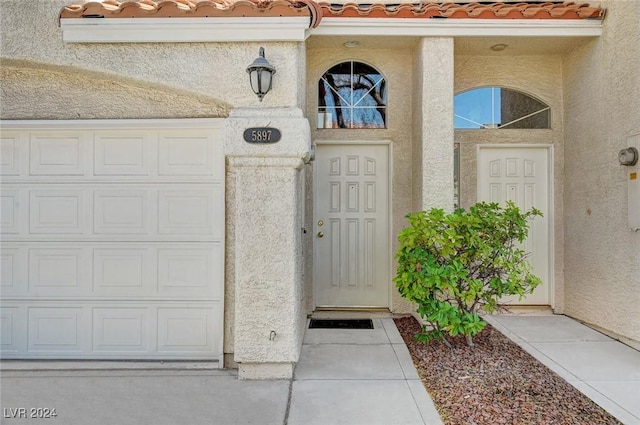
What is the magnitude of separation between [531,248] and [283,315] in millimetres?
4635

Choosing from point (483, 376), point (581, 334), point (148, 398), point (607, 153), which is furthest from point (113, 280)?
point (607, 153)

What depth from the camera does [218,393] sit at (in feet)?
13.0

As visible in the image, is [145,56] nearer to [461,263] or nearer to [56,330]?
[56,330]

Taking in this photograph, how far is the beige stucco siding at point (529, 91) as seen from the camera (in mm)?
6539

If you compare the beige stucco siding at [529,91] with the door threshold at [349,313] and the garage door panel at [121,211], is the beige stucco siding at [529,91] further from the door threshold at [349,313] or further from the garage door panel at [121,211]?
the garage door panel at [121,211]

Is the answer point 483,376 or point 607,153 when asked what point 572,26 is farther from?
point 483,376

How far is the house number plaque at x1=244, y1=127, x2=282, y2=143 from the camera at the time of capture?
4.23 meters

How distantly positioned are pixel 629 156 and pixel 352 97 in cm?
391

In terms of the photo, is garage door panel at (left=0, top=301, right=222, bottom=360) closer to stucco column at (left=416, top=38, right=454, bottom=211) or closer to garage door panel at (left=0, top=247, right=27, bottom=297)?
garage door panel at (left=0, top=247, right=27, bottom=297)

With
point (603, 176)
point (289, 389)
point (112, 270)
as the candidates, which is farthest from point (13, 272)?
point (603, 176)

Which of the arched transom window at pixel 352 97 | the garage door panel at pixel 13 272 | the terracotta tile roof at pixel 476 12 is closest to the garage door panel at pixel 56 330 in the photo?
the garage door panel at pixel 13 272

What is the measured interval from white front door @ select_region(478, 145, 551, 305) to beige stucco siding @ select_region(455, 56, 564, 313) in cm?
13

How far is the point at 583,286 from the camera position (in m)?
6.02

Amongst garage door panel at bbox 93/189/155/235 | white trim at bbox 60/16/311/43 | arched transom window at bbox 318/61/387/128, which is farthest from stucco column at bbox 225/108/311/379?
arched transom window at bbox 318/61/387/128
